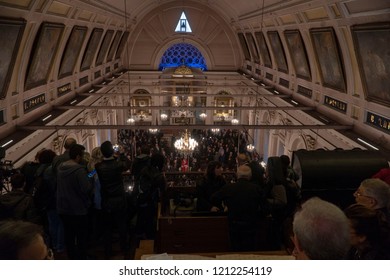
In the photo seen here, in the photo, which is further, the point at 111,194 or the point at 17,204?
the point at 111,194

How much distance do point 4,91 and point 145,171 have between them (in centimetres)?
449

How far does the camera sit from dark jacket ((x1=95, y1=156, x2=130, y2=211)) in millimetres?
3602

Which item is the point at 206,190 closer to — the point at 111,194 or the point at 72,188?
the point at 111,194

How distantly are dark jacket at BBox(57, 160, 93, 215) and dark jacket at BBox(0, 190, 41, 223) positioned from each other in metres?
0.29

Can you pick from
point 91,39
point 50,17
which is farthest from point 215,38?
point 50,17

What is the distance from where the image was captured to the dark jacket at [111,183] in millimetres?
3602

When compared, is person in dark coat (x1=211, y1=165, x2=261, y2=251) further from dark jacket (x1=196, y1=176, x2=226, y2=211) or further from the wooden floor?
the wooden floor

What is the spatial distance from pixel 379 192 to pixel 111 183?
2612mm

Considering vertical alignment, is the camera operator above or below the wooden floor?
above

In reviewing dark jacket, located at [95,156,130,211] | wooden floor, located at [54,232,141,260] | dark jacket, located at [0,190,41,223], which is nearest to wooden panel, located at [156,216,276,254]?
dark jacket, located at [95,156,130,211]

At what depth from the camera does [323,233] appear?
1617 mm

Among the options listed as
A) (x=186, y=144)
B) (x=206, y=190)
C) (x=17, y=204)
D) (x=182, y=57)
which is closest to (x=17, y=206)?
(x=17, y=204)

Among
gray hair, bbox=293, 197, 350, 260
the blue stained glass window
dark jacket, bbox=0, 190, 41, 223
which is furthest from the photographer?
the blue stained glass window

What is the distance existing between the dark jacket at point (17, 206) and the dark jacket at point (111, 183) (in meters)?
→ 0.72
